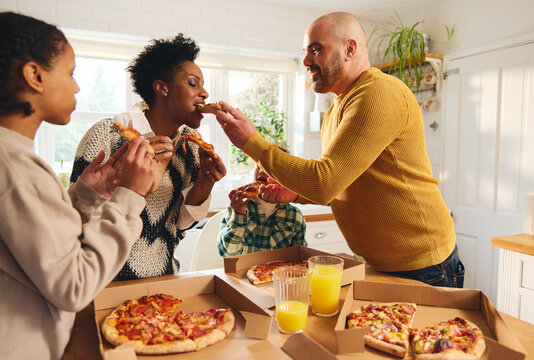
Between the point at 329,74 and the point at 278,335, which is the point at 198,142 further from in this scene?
the point at 278,335

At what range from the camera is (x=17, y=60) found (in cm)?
79

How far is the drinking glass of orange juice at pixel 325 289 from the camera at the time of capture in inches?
45.5

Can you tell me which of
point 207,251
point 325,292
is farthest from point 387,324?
point 207,251

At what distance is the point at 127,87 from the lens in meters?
3.72

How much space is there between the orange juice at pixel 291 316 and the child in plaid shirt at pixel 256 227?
0.87 meters

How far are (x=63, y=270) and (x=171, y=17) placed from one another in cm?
322

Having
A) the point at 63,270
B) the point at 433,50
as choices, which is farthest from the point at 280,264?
the point at 433,50

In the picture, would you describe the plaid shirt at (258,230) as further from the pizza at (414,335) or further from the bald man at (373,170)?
the pizza at (414,335)

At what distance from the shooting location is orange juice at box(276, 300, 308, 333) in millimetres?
1039

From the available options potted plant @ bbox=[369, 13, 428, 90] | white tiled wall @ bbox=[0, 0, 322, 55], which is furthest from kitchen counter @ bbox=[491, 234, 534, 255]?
white tiled wall @ bbox=[0, 0, 322, 55]

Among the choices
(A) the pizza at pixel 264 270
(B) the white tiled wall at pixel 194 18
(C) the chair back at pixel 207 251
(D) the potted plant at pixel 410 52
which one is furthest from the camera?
(D) the potted plant at pixel 410 52

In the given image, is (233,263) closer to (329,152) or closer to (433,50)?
(329,152)

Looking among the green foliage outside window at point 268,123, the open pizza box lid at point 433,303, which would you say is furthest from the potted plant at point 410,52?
the open pizza box lid at point 433,303

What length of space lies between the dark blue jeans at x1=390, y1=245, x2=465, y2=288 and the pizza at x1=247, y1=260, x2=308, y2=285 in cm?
42
